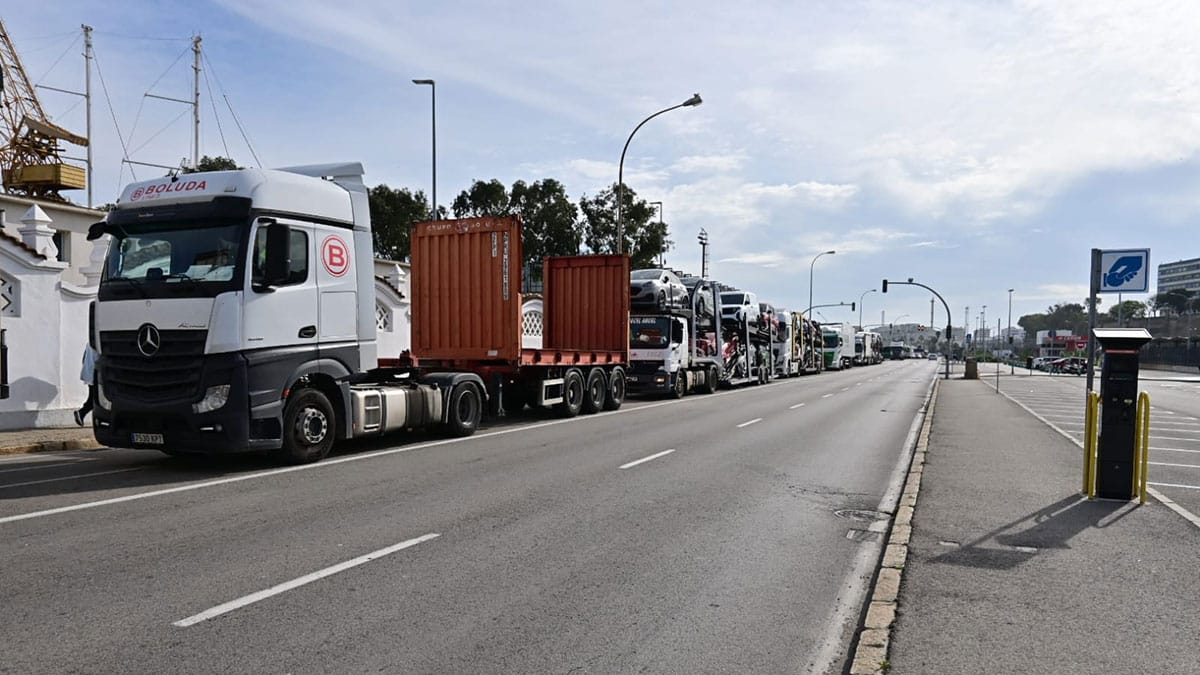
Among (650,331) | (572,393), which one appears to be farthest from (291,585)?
(650,331)

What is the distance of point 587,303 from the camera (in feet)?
71.3

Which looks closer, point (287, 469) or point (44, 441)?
point (287, 469)

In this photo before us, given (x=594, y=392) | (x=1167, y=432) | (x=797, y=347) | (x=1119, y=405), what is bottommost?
(x=1167, y=432)

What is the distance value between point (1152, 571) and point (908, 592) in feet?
6.83

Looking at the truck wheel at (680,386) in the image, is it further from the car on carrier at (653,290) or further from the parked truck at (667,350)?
the car on carrier at (653,290)

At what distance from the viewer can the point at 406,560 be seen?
635 cm

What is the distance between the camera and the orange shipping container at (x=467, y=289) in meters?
16.0

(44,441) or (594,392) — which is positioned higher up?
(594,392)

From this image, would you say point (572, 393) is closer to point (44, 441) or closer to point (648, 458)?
point (648, 458)

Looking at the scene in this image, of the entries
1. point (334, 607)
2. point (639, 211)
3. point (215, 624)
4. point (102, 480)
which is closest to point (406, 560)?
point (334, 607)

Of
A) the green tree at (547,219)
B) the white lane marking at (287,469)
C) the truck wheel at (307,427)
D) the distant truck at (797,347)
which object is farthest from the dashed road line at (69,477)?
the green tree at (547,219)

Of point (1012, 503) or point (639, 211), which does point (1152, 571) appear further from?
point (639, 211)

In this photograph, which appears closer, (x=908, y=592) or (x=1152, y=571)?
(x=908, y=592)

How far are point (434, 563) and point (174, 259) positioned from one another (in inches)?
239
